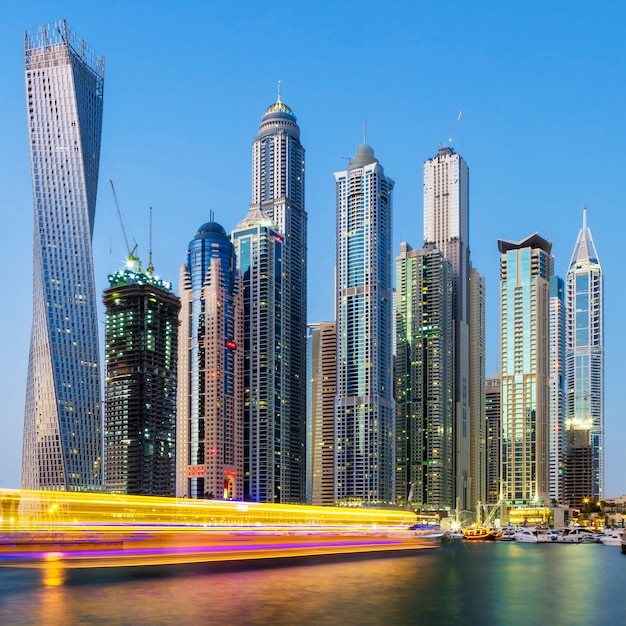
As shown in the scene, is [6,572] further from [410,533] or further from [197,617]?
[410,533]

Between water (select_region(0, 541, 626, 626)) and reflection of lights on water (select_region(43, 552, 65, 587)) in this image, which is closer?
water (select_region(0, 541, 626, 626))

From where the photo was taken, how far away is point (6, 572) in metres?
85.2

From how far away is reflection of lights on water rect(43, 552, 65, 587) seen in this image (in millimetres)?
76675

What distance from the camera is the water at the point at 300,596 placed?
59.7 metres

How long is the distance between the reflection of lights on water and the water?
20 centimetres

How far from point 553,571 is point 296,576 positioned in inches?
1837

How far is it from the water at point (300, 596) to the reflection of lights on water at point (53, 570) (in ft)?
0.65

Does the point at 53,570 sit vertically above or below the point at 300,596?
below

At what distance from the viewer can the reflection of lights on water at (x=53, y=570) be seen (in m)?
76.7

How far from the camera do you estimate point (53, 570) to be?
283 ft

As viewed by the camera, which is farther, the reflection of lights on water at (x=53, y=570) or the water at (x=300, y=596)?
the reflection of lights on water at (x=53, y=570)

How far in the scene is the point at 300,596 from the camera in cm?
7200

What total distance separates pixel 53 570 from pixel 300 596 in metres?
28.6

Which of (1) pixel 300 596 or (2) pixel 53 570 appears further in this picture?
(2) pixel 53 570
